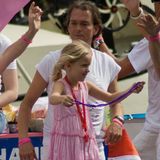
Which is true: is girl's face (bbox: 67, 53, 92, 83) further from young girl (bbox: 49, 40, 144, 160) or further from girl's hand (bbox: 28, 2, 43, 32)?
girl's hand (bbox: 28, 2, 43, 32)

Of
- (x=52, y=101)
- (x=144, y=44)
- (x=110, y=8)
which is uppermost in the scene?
(x=110, y=8)

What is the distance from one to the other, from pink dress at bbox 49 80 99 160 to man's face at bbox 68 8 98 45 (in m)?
0.54

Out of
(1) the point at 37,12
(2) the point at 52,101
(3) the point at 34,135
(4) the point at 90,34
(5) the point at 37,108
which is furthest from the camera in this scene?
(5) the point at 37,108

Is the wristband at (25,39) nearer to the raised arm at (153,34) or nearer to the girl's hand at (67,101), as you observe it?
the girl's hand at (67,101)

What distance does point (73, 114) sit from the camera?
4.66 metres

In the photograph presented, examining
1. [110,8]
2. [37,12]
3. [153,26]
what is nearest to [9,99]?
[37,12]

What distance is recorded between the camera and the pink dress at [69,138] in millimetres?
4603

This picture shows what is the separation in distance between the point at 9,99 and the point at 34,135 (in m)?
0.47

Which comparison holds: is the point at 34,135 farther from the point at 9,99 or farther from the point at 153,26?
the point at 153,26

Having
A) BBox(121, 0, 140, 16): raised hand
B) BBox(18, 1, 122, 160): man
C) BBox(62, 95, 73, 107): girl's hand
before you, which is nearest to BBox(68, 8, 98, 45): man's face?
BBox(18, 1, 122, 160): man

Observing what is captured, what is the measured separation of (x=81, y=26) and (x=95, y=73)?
349 millimetres

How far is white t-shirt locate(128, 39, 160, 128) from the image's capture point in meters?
5.54

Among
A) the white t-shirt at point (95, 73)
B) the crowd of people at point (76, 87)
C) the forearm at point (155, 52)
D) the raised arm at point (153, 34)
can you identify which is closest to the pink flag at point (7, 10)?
the crowd of people at point (76, 87)

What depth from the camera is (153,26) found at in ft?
16.1
